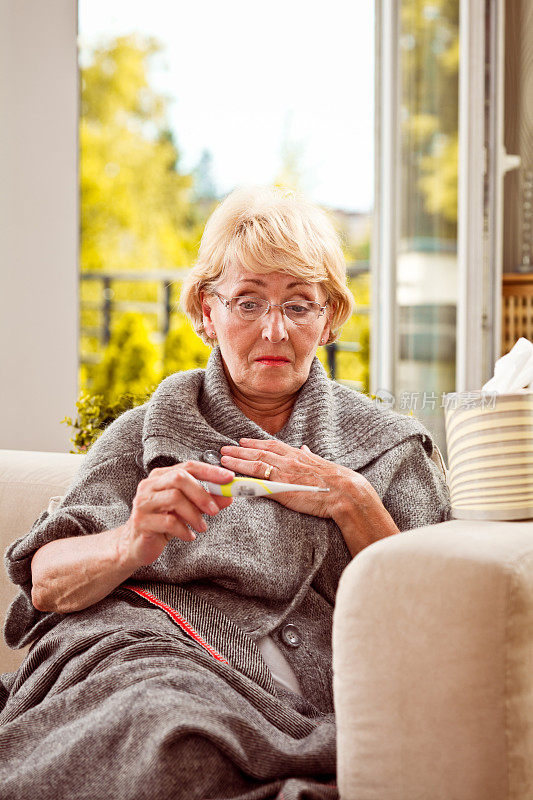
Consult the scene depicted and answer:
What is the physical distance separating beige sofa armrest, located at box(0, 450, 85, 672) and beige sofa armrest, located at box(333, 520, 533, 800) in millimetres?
873

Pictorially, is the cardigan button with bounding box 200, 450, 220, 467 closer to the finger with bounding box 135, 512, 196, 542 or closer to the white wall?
the finger with bounding box 135, 512, 196, 542

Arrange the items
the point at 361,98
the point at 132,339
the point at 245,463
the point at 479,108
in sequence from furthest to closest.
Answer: the point at 361,98 < the point at 132,339 < the point at 479,108 < the point at 245,463

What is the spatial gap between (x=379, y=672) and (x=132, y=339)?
28.8 ft

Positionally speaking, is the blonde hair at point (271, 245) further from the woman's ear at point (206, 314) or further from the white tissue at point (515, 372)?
the white tissue at point (515, 372)

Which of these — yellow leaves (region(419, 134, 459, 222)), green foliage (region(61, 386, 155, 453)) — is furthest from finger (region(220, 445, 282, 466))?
yellow leaves (region(419, 134, 459, 222))

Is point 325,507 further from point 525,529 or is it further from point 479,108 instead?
point 479,108

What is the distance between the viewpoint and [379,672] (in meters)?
0.96

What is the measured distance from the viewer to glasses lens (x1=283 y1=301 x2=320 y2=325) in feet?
4.97

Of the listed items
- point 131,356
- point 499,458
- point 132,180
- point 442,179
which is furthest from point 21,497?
point 132,180

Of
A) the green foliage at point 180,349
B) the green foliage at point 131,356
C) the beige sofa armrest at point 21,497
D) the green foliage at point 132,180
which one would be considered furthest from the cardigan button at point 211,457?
the green foliage at point 132,180

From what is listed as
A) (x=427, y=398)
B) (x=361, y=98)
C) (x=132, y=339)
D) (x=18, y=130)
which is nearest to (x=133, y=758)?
(x=427, y=398)

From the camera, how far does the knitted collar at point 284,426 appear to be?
4.76 feet

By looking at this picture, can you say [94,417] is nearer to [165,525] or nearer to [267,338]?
[267,338]

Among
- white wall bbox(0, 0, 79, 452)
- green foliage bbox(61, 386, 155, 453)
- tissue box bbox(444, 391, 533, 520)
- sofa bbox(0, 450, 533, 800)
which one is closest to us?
sofa bbox(0, 450, 533, 800)
